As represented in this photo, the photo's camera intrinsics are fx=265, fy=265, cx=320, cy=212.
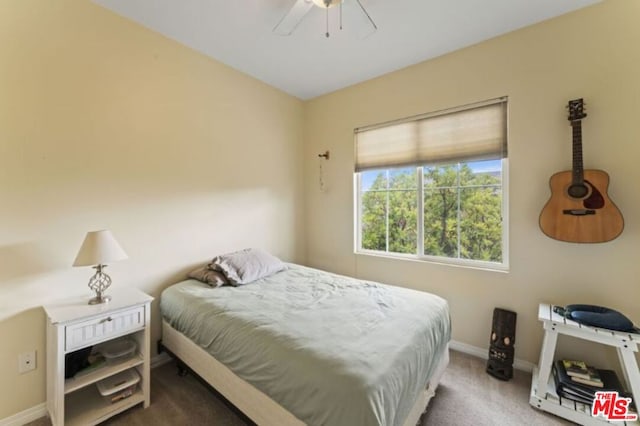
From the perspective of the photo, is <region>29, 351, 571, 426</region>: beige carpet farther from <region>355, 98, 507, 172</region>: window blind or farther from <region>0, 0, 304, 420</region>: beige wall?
<region>355, 98, 507, 172</region>: window blind

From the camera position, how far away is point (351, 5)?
191 centimetres

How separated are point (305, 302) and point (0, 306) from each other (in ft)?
6.08

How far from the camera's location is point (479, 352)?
2.38m

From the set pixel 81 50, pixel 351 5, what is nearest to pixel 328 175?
pixel 351 5

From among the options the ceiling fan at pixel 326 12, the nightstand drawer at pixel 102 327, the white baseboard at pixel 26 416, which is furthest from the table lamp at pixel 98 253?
the ceiling fan at pixel 326 12

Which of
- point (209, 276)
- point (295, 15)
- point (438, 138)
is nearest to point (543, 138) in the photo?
point (438, 138)

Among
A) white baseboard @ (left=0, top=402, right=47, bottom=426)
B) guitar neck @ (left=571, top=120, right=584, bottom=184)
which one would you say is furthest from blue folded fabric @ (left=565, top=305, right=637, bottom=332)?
white baseboard @ (left=0, top=402, right=47, bottom=426)

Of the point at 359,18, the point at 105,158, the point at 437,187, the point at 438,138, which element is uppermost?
the point at 359,18

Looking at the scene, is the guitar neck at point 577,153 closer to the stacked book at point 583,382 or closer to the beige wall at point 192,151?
the beige wall at point 192,151

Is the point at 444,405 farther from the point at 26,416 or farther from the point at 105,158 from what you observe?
the point at 105,158

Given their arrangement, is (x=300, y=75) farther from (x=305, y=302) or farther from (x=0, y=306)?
(x=0, y=306)

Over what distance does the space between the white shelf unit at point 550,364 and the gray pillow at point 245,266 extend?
2.17 metres

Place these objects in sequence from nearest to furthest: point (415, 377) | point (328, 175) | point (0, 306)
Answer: point (415, 377) → point (0, 306) → point (328, 175)

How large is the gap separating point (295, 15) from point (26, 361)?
9.26 feet
